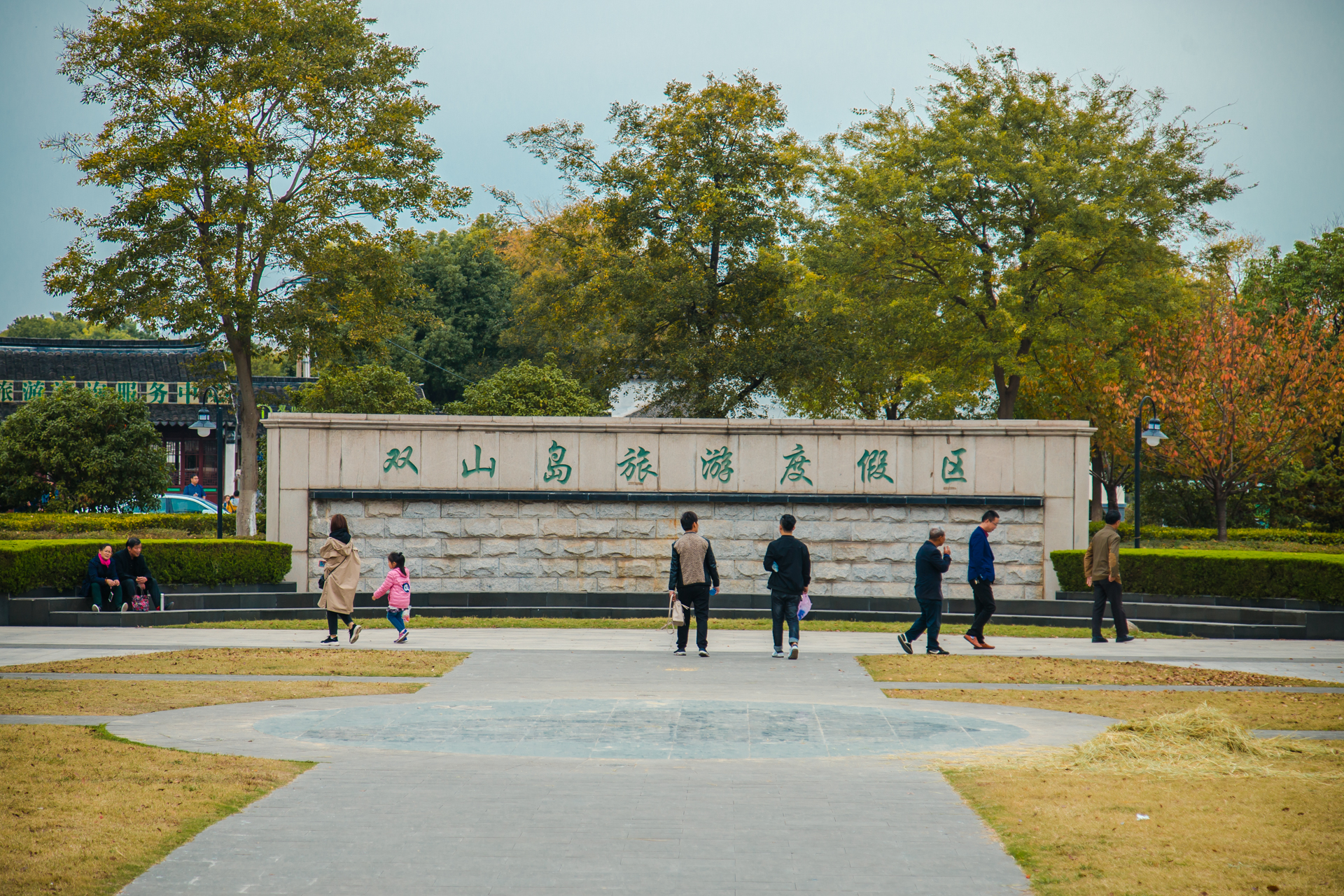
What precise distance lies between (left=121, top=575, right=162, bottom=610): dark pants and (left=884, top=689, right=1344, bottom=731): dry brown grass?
10.8 m

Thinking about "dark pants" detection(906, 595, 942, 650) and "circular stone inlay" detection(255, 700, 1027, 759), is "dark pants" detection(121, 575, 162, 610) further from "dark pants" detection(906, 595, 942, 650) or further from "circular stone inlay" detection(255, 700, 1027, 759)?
"dark pants" detection(906, 595, 942, 650)

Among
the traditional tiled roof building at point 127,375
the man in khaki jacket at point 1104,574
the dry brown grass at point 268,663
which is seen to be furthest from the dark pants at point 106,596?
the traditional tiled roof building at point 127,375

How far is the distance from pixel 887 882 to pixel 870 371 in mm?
24562

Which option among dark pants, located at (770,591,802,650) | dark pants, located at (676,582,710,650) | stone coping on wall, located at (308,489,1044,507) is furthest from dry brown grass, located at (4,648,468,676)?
stone coping on wall, located at (308,489,1044,507)

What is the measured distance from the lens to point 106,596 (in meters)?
16.2

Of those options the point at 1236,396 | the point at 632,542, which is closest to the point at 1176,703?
the point at 632,542

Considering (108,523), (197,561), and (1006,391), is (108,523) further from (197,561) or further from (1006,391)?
(1006,391)

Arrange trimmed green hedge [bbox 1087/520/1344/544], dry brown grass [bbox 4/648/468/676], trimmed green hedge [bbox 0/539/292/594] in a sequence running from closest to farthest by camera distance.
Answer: dry brown grass [bbox 4/648/468/676]
trimmed green hedge [bbox 0/539/292/594]
trimmed green hedge [bbox 1087/520/1344/544]

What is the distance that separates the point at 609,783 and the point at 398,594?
8.13 metres

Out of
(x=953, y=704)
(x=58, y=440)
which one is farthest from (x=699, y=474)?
(x=58, y=440)

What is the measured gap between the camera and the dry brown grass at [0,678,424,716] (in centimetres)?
898

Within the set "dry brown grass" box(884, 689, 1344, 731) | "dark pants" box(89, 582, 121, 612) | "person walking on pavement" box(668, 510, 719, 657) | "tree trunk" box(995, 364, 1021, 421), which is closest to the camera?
"dry brown grass" box(884, 689, 1344, 731)

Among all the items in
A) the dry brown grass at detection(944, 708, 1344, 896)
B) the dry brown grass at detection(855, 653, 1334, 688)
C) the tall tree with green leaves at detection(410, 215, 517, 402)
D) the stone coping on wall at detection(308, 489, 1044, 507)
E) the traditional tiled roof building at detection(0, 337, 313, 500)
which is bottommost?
the dry brown grass at detection(855, 653, 1334, 688)

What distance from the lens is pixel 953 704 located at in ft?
32.6
